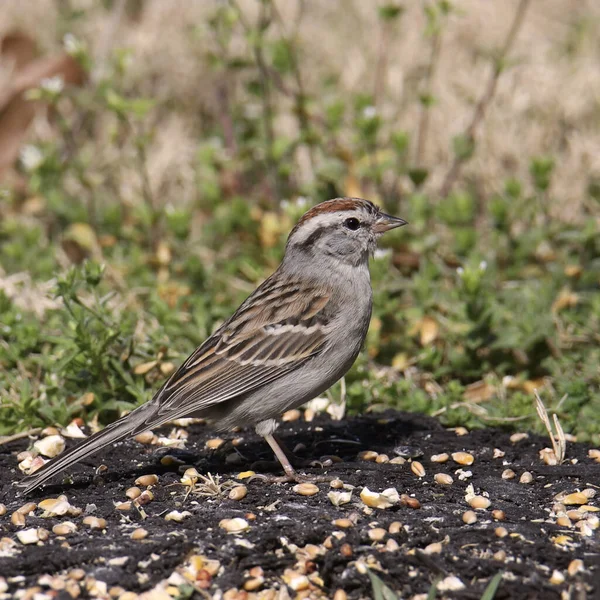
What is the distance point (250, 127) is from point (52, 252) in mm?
1698

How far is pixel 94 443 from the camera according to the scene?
4.12m

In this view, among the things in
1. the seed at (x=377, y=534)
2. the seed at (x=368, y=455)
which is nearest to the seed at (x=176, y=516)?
the seed at (x=377, y=534)

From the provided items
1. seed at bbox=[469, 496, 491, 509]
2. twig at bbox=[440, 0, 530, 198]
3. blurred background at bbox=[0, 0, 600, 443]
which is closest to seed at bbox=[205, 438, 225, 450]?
blurred background at bbox=[0, 0, 600, 443]

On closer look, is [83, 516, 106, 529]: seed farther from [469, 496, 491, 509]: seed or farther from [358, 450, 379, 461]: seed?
[469, 496, 491, 509]: seed

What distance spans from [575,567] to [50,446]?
2.39m

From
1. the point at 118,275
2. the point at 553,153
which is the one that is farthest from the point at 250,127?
the point at 553,153

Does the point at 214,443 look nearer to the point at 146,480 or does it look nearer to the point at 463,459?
the point at 146,480

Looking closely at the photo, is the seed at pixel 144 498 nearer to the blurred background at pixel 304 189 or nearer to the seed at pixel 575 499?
the blurred background at pixel 304 189

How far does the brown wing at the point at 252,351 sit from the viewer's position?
436 centimetres

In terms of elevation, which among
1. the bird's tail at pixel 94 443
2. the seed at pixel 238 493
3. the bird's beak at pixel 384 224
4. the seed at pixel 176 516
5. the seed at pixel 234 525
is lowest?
the seed at pixel 238 493

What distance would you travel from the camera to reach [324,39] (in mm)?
8430

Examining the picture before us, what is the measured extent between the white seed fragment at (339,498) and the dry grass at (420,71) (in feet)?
12.2

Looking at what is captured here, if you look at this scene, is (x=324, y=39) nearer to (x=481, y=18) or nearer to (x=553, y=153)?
(x=481, y=18)

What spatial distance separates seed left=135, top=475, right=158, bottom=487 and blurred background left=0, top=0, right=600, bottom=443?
2.16ft
